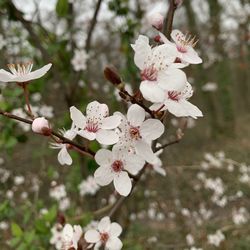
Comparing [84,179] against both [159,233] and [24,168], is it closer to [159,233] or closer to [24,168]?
[159,233]

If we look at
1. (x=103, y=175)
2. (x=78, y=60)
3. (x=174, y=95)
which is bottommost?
(x=78, y=60)

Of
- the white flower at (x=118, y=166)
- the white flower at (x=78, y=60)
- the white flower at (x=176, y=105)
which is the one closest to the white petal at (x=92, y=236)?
the white flower at (x=118, y=166)

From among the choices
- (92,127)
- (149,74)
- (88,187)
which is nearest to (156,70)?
(149,74)

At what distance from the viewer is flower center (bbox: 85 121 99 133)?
107 cm

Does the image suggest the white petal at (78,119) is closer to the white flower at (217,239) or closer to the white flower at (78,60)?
the white flower at (78,60)

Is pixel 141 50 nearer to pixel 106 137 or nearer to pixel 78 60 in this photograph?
pixel 106 137

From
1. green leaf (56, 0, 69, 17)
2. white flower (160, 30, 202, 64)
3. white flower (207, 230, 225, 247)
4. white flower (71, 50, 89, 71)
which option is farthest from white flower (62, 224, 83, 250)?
white flower (207, 230, 225, 247)

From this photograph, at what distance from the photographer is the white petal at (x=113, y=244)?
1.33m

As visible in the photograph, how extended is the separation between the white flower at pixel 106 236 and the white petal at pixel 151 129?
46cm

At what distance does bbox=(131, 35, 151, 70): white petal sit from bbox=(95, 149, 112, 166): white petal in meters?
0.25

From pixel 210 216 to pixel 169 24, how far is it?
509 cm

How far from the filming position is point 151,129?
3.45ft

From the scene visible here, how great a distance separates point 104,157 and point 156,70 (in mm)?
283

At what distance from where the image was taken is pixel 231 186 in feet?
21.7
